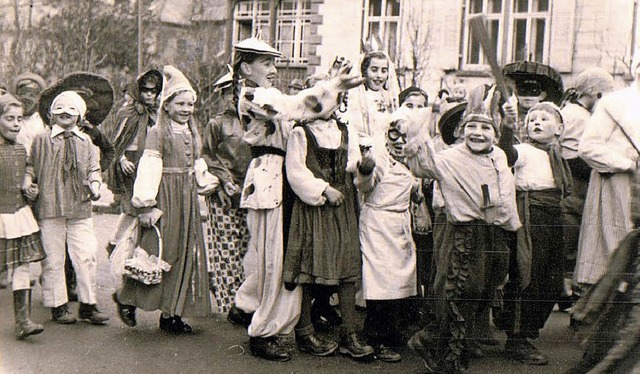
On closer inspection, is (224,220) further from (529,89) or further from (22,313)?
(529,89)

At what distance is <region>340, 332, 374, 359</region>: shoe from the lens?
480 cm

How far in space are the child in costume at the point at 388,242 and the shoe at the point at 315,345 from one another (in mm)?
216

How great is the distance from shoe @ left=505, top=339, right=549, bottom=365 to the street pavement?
4 cm

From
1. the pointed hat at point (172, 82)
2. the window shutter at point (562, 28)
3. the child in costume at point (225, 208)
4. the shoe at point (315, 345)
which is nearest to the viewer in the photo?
the window shutter at point (562, 28)

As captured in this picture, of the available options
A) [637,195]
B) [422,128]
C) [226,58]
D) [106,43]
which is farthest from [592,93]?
[106,43]

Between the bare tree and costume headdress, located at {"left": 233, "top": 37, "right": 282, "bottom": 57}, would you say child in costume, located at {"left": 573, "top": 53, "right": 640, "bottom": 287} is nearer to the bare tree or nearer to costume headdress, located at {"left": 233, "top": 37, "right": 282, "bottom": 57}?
the bare tree

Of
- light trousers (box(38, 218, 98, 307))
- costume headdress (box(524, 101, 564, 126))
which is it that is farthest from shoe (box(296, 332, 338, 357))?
costume headdress (box(524, 101, 564, 126))

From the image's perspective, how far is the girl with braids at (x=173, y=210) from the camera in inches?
205

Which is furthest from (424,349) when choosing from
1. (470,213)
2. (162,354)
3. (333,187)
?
(162,354)

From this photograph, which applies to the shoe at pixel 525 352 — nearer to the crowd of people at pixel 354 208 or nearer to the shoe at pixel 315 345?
the crowd of people at pixel 354 208

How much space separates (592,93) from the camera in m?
4.89

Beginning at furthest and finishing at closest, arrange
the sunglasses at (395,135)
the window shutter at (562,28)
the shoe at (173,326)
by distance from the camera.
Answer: the shoe at (173,326), the sunglasses at (395,135), the window shutter at (562,28)

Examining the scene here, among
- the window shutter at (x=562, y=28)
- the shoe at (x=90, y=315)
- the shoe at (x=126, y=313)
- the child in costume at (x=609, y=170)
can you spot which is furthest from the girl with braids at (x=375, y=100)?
the shoe at (x=90, y=315)

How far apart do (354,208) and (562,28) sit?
1406 millimetres
